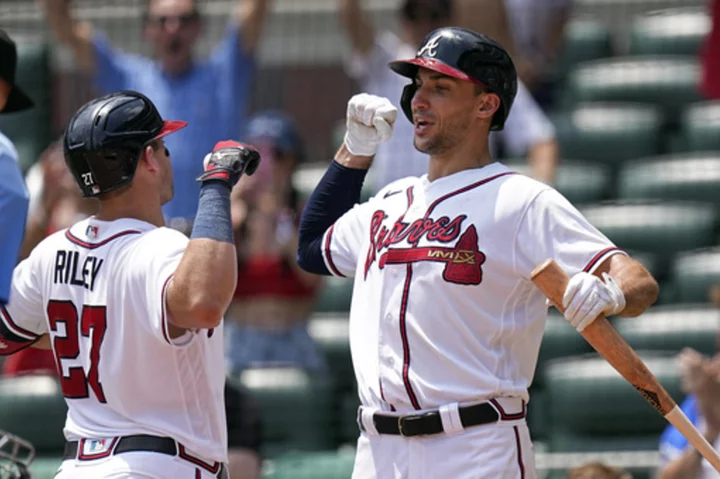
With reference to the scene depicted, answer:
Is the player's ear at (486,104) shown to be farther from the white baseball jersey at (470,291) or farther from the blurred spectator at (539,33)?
the blurred spectator at (539,33)

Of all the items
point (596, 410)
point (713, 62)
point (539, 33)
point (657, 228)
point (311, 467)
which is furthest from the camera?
point (539, 33)

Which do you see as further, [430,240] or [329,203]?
[329,203]

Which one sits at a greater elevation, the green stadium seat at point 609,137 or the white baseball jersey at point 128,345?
the white baseball jersey at point 128,345

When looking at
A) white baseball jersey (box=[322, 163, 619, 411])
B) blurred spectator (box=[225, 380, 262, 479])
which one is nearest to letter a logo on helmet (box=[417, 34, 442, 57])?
white baseball jersey (box=[322, 163, 619, 411])

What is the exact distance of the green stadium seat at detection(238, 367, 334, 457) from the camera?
626cm

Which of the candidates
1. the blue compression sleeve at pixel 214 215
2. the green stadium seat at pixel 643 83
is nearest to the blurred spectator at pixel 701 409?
the blue compression sleeve at pixel 214 215

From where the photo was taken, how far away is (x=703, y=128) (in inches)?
302

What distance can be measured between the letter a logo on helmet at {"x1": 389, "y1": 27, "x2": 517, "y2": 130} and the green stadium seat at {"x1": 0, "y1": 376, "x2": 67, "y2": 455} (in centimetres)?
294

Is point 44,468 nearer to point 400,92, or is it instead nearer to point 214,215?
point 400,92

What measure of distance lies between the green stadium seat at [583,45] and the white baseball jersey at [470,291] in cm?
515

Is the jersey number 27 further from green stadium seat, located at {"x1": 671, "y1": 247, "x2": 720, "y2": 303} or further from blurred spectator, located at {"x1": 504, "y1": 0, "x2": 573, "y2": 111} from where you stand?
blurred spectator, located at {"x1": 504, "y1": 0, "x2": 573, "y2": 111}

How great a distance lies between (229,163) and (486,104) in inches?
29.9

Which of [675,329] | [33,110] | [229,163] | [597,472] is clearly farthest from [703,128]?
[229,163]

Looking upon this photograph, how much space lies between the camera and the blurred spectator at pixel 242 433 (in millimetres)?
5215
